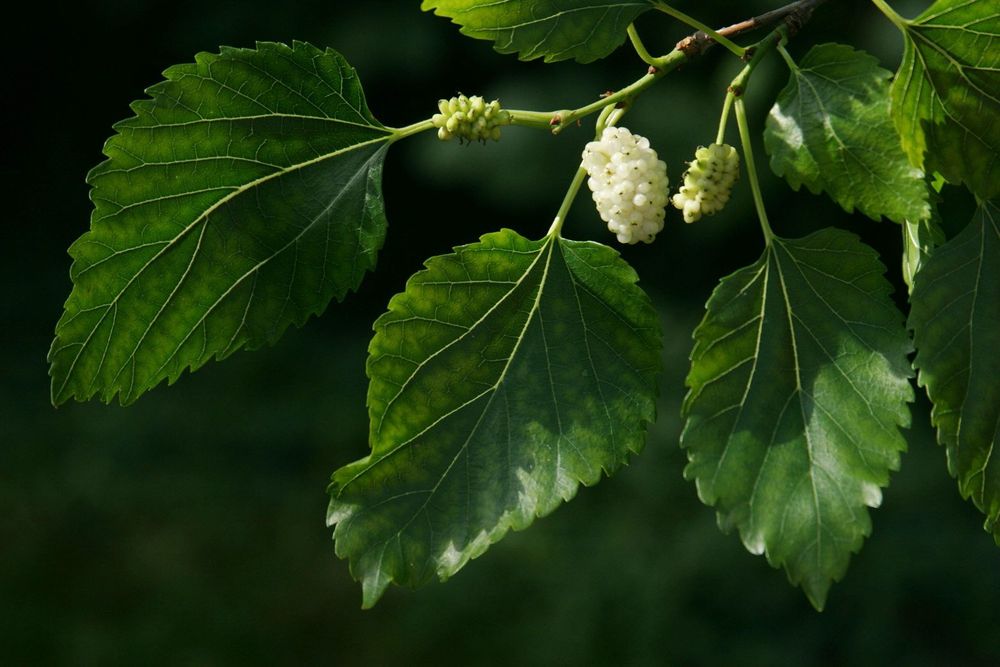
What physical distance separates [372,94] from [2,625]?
181 cm

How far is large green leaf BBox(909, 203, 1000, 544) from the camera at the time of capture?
0.89 metres

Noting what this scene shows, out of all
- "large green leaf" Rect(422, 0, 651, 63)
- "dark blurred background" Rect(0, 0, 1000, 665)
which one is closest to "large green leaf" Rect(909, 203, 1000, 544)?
"large green leaf" Rect(422, 0, 651, 63)

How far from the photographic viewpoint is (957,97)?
2.81ft

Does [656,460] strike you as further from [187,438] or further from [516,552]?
[187,438]

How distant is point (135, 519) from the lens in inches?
140

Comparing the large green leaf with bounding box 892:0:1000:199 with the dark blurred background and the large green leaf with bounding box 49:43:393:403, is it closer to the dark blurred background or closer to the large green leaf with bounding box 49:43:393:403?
the large green leaf with bounding box 49:43:393:403

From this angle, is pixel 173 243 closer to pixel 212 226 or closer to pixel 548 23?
pixel 212 226

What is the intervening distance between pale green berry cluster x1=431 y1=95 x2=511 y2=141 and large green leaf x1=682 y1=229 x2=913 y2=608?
0.21 meters

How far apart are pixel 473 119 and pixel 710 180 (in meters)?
0.18

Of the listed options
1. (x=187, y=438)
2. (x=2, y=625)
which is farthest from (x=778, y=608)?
(x=2, y=625)

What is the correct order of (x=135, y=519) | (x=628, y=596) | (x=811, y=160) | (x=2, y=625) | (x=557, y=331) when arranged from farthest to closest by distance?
1. (x=135, y=519)
2. (x=2, y=625)
3. (x=628, y=596)
4. (x=557, y=331)
5. (x=811, y=160)

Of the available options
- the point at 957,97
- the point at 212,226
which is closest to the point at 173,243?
the point at 212,226

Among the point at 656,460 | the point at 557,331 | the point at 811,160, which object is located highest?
the point at 811,160

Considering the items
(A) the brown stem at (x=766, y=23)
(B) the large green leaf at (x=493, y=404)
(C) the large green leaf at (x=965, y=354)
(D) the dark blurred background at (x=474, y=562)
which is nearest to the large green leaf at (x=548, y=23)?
(A) the brown stem at (x=766, y=23)
